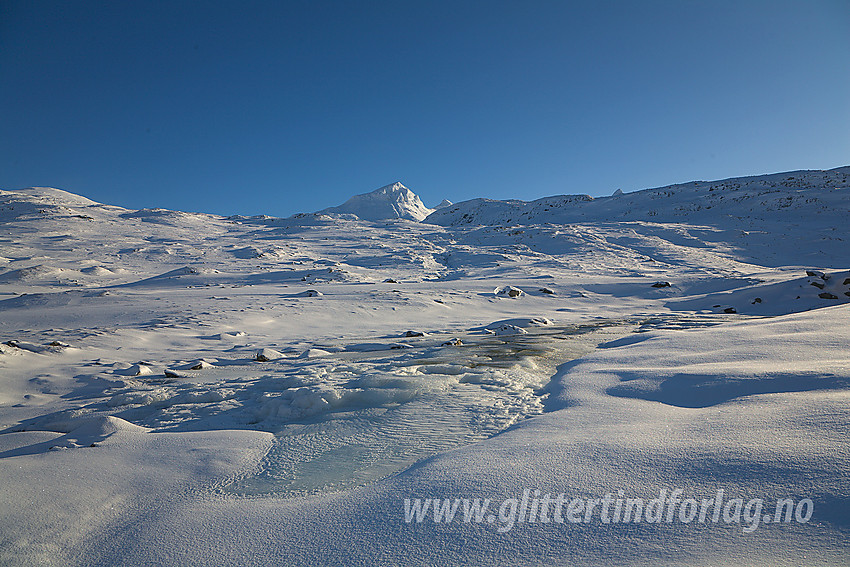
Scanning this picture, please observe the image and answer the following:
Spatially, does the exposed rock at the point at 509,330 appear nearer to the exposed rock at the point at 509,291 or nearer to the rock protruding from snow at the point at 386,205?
the exposed rock at the point at 509,291

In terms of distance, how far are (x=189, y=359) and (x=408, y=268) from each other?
12.1 m

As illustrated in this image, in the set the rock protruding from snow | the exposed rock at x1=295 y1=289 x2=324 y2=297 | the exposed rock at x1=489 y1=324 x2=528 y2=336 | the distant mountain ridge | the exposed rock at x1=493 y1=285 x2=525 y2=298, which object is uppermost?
the rock protruding from snow

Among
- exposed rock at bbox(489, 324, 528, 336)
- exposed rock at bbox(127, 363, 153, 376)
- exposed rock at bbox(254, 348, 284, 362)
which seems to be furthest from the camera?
exposed rock at bbox(489, 324, 528, 336)

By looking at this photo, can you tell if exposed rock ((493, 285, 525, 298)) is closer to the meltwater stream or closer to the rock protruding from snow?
the meltwater stream

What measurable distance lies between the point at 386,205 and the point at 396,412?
64700 millimetres

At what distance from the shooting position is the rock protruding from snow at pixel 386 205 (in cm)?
6278

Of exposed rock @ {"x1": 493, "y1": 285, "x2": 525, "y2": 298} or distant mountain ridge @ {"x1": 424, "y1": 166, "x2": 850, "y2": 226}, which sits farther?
distant mountain ridge @ {"x1": 424, "y1": 166, "x2": 850, "y2": 226}

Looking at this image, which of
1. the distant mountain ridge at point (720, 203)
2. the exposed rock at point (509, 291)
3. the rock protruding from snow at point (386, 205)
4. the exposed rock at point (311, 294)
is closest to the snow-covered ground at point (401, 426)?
the exposed rock at point (311, 294)

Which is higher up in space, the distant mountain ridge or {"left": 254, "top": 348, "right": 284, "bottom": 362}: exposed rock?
the distant mountain ridge

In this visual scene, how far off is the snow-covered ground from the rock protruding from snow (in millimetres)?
53140

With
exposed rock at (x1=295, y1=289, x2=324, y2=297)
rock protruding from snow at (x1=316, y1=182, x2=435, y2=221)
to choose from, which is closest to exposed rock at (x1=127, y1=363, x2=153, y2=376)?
exposed rock at (x1=295, y1=289, x2=324, y2=297)

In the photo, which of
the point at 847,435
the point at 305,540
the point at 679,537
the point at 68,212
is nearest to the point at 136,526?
the point at 305,540

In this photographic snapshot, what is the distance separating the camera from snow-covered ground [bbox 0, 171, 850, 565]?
5.19 feet

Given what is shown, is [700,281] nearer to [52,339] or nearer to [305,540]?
[305,540]
